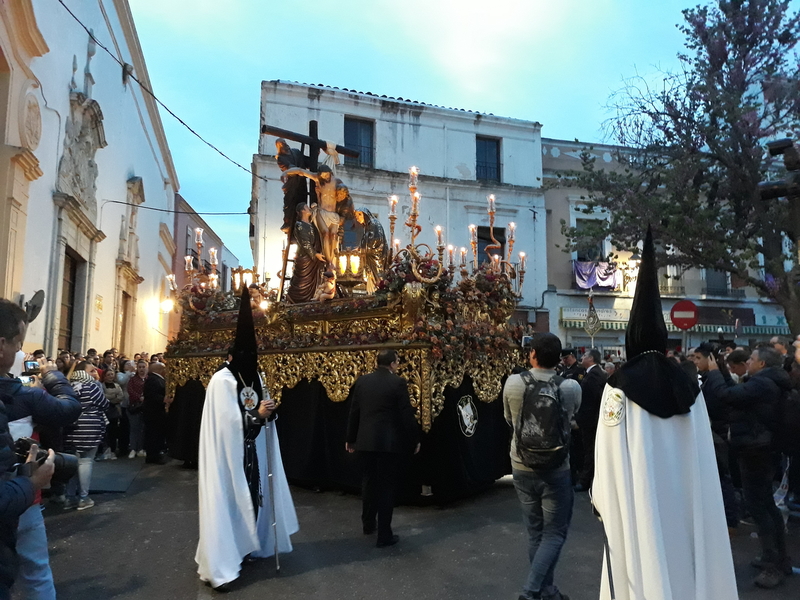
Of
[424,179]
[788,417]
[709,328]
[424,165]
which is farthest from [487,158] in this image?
[788,417]

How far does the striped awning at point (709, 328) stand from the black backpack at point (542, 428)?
19328mm

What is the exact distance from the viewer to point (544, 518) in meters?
4.12

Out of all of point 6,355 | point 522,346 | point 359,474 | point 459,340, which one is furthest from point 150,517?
point 522,346

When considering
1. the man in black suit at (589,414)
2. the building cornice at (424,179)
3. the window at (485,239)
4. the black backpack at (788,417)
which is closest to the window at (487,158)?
the building cornice at (424,179)

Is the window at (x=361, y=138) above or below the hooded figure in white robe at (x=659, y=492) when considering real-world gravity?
above

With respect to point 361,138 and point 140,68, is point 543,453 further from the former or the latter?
point 140,68

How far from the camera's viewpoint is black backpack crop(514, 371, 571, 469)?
3980mm

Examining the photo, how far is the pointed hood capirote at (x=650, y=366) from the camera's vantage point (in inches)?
132

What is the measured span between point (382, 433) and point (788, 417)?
3.65 m

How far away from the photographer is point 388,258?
928cm

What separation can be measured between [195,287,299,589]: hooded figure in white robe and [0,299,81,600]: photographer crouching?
133 centimetres

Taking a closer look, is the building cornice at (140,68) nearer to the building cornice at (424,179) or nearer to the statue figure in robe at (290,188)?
the building cornice at (424,179)

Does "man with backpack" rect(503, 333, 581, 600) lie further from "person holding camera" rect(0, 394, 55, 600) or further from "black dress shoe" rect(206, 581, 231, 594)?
"person holding camera" rect(0, 394, 55, 600)

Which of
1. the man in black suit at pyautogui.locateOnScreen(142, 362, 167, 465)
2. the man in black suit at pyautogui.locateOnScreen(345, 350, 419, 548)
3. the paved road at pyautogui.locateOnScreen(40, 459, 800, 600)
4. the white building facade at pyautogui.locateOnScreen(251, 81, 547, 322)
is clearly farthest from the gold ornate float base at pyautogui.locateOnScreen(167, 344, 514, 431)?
the white building facade at pyautogui.locateOnScreen(251, 81, 547, 322)
